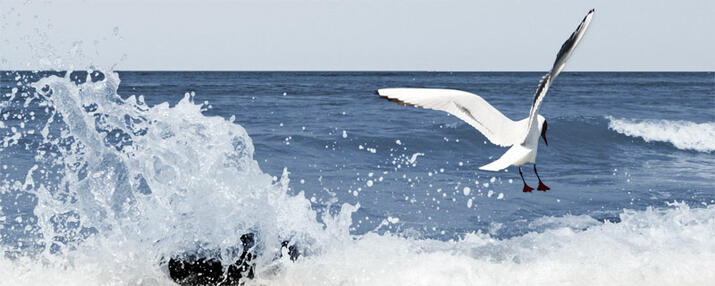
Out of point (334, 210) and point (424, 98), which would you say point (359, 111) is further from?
point (424, 98)

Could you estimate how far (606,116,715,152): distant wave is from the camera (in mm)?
16859

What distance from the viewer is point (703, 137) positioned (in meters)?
17.8

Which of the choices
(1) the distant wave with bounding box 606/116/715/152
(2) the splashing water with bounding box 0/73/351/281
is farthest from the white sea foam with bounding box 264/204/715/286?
(1) the distant wave with bounding box 606/116/715/152

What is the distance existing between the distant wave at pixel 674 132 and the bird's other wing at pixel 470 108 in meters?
12.6

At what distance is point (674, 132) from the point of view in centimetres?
1805

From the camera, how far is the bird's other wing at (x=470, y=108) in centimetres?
494

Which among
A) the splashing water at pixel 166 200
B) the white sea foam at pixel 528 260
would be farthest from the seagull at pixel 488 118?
the splashing water at pixel 166 200

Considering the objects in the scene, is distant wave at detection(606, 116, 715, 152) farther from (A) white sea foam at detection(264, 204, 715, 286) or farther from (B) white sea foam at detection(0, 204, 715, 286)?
(B) white sea foam at detection(0, 204, 715, 286)

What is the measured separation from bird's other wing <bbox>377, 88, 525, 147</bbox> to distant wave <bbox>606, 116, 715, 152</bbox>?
12599mm

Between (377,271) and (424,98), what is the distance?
62.2 inches
